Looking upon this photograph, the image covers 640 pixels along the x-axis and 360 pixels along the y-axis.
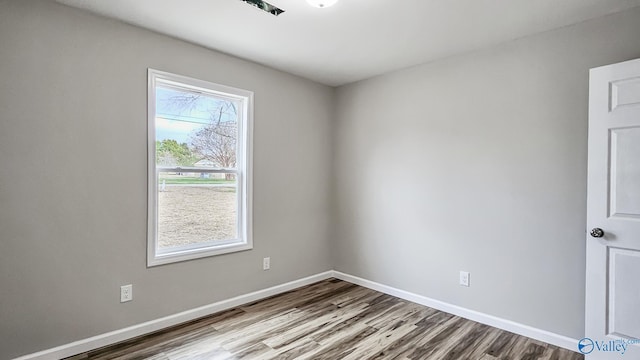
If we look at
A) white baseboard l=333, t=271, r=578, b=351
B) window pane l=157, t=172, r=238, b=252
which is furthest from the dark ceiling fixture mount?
white baseboard l=333, t=271, r=578, b=351

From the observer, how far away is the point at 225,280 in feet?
10.4

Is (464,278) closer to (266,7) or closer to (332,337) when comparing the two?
(332,337)

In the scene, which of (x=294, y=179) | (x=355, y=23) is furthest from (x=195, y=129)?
(x=355, y=23)

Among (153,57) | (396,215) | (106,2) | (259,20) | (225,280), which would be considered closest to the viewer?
(106,2)

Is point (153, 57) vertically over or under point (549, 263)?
over

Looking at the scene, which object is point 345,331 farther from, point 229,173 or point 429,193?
point 229,173

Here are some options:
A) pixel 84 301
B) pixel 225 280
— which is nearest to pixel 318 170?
pixel 225 280

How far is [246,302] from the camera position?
3.32 metres

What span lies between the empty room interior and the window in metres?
0.02

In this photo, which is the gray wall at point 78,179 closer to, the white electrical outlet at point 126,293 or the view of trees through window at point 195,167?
the white electrical outlet at point 126,293

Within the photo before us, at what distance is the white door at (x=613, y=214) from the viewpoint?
206 cm

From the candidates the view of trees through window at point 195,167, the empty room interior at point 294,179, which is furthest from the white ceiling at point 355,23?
the view of trees through window at point 195,167

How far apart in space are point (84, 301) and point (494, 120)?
362 centimetres

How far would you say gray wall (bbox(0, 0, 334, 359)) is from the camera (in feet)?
6.93
